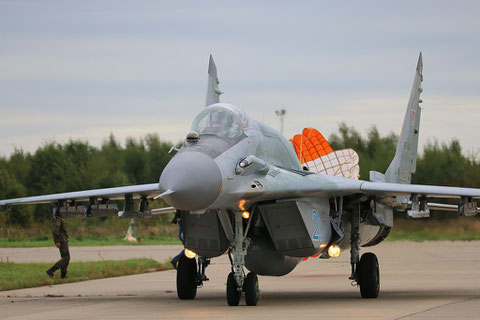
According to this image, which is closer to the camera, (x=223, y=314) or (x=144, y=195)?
(x=223, y=314)

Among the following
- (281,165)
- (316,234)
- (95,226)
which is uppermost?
(281,165)

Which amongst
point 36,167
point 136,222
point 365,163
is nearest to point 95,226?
point 136,222

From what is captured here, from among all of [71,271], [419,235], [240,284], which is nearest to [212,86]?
[240,284]

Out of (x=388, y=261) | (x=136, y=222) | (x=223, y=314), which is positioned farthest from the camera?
(x=136, y=222)

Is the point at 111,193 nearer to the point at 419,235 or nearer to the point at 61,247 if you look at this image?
the point at 61,247

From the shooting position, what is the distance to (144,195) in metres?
15.2

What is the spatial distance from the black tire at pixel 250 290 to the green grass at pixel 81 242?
81.3ft

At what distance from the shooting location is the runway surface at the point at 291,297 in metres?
11.7

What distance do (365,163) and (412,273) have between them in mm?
15235

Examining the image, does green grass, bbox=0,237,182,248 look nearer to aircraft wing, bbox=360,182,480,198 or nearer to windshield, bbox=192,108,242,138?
aircraft wing, bbox=360,182,480,198

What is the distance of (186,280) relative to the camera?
14.6 metres

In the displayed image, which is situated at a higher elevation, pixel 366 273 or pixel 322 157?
pixel 322 157

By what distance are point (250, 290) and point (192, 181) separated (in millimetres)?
2239

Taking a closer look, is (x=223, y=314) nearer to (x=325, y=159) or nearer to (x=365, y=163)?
(x=325, y=159)
